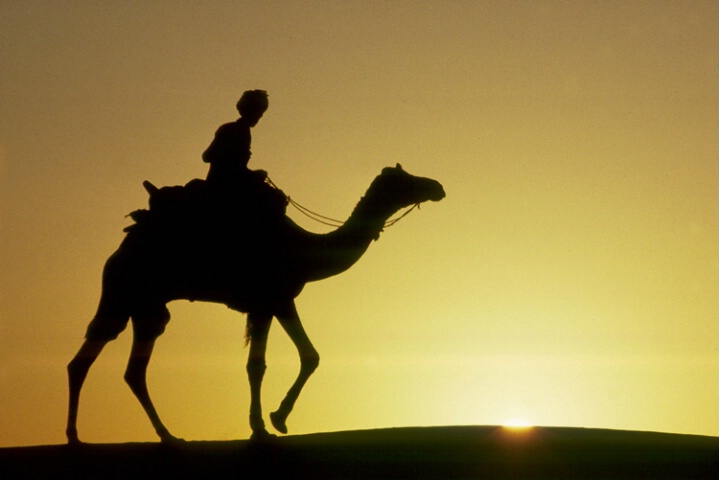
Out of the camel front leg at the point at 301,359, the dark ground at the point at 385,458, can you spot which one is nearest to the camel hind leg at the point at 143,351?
the dark ground at the point at 385,458

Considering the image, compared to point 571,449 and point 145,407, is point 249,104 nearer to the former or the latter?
point 145,407

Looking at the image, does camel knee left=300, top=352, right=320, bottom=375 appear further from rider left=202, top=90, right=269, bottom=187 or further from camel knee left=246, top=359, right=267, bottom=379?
rider left=202, top=90, right=269, bottom=187

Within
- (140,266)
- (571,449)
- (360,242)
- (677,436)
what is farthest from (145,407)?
(677,436)

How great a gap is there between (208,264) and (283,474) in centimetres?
389

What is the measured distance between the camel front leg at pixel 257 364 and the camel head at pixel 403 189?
2227mm

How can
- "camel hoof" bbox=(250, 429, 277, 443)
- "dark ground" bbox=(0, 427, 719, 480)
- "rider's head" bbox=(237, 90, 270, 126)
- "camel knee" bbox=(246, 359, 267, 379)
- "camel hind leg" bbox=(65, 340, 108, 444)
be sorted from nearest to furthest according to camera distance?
"dark ground" bbox=(0, 427, 719, 480) < "camel hoof" bbox=(250, 429, 277, 443) < "camel hind leg" bbox=(65, 340, 108, 444) < "camel knee" bbox=(246, 359, 267, 379) < "rider's head" bbox=(237, 90, 270, 126)

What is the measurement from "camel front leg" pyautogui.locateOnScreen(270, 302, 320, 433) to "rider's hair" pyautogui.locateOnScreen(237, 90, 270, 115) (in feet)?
8.44

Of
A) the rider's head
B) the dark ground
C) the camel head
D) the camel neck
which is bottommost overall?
the dark ground

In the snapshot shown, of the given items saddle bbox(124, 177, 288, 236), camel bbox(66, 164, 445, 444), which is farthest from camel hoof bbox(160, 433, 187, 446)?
saddle bbox(124, 177, 288, 236)

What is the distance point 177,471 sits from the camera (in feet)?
62.1

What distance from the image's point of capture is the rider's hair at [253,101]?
21.8 meters

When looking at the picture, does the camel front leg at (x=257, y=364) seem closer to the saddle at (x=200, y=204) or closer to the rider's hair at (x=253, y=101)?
the saddle at (x=200, y=204)

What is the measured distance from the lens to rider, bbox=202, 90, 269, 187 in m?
21.6

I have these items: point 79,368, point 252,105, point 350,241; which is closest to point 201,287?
point 79,368
